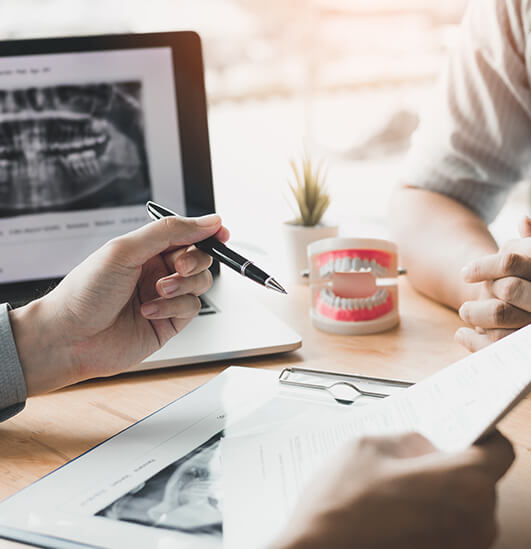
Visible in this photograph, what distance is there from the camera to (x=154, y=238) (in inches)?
25.8

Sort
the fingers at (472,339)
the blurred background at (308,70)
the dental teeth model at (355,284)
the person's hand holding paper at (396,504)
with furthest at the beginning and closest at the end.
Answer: the blurred background at (308,70), the dental teeth model at (355,284), the fingers at (472,339), the person's hand holding paper at (396,504)

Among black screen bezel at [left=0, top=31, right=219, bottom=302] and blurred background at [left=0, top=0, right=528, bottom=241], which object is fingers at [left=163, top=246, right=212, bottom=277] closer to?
black screen bezel at [left=0, top=31, right=219, bottom=302]

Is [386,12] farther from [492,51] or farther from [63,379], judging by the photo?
[63,379]

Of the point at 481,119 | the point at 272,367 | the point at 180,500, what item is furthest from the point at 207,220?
the point at 481,119

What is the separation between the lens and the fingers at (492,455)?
0.40 meters

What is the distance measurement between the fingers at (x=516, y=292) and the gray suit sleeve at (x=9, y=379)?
1.74ft

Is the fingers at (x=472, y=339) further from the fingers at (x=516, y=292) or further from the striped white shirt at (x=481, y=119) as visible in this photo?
the striped white shirt at (x=481, y=119)

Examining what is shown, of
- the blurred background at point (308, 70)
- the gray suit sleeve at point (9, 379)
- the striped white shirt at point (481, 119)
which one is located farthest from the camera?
the blurred background at point (308, 70)

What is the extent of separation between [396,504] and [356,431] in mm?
150

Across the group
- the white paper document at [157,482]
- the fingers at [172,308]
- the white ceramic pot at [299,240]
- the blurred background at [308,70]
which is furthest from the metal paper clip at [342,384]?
the blurred background at [308,70]

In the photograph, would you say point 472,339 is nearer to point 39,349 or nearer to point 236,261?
point 236,261

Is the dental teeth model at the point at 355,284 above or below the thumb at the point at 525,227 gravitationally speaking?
below

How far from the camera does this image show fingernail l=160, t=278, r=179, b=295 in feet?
2.29

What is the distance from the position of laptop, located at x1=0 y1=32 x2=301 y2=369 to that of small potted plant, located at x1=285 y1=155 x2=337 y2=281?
13 centimetres
